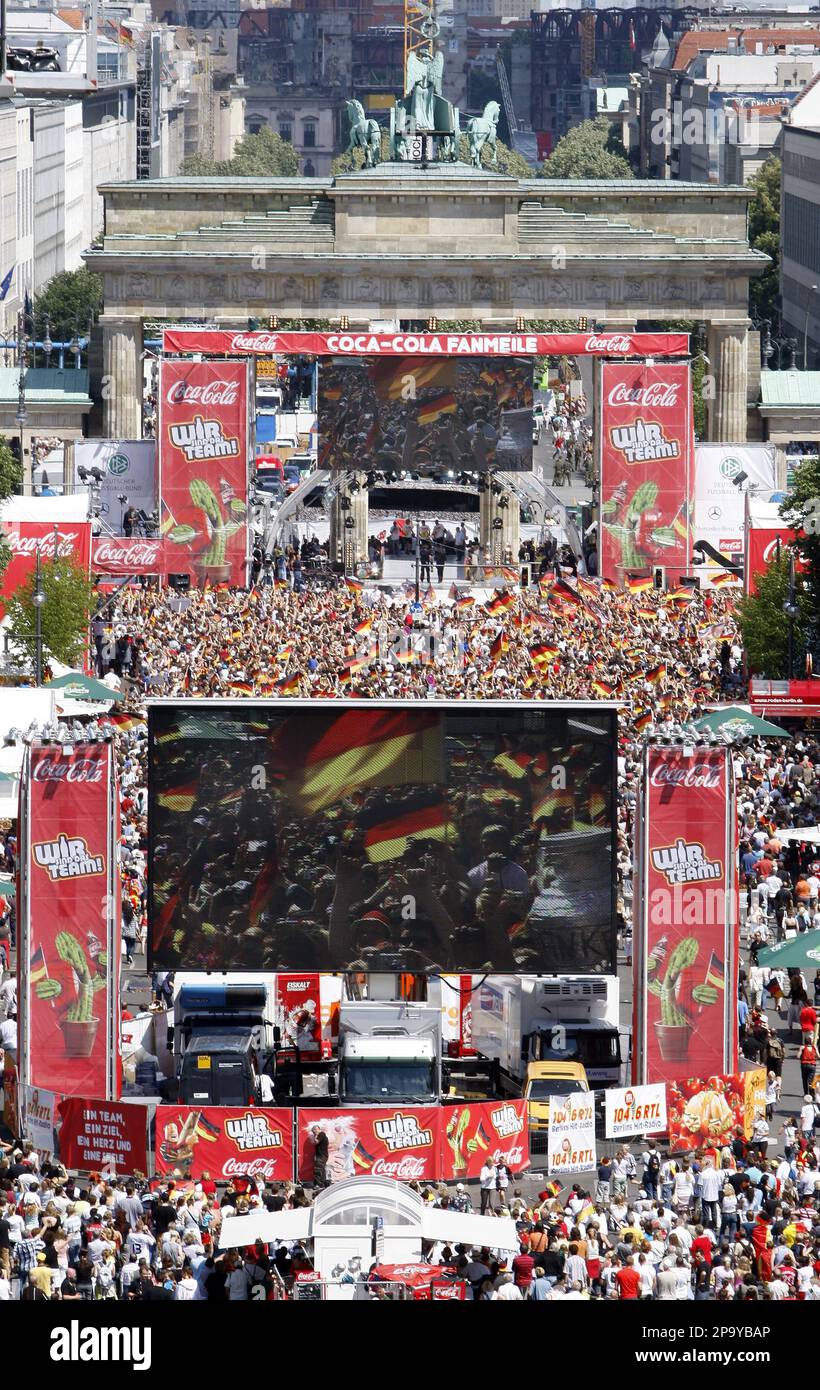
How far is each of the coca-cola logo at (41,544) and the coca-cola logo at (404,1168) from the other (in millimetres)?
35905

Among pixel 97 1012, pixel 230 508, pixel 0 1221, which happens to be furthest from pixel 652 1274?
pixel 230 508

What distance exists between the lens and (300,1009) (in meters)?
43.5

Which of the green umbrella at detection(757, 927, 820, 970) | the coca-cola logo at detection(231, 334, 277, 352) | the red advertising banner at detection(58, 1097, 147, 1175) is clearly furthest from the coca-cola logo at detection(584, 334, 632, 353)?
the red advertising banner at detection(58, 1097, 147, 1175)

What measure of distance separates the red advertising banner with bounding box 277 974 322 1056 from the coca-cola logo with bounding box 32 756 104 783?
477cm

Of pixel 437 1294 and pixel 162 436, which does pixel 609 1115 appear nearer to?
pixel 437 1294

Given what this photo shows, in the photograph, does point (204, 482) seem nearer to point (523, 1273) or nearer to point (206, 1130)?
point (206, 1130)

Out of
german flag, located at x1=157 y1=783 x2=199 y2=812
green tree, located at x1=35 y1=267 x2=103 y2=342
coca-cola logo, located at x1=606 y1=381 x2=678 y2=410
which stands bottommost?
german flag, located at x1=157 y1=783 x2=199 y2=812

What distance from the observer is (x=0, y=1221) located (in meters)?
33.1

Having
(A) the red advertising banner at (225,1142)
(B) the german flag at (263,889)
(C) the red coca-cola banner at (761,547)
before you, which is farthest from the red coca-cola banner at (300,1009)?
(C) the red coca-cola banner at (761,547)

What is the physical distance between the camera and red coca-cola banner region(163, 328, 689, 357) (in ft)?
278

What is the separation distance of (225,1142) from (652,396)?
45638mm

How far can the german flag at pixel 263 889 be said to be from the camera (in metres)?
40.7

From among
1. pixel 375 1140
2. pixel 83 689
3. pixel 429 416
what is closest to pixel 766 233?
pixel 429 416

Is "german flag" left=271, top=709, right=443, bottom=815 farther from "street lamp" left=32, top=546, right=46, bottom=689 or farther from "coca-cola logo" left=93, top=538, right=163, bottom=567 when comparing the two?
"coca-cola logo" left=93, top=538, right=163, bottom=567
